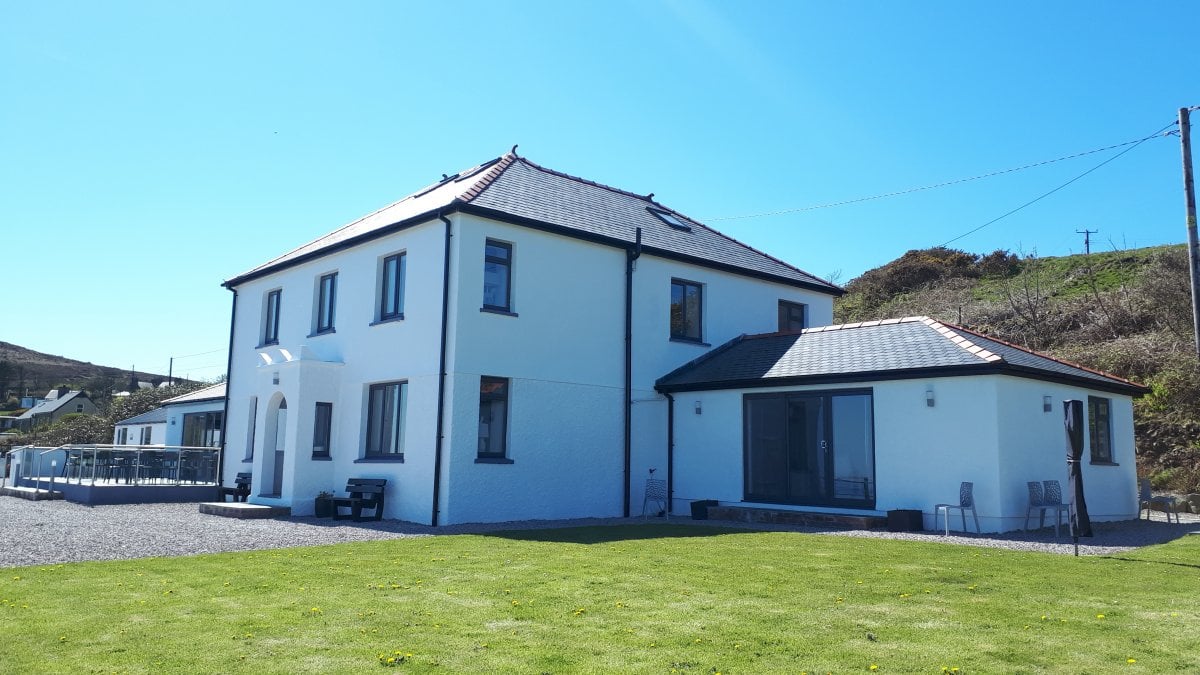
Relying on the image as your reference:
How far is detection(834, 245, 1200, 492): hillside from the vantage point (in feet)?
70.6

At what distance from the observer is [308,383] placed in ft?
58.1

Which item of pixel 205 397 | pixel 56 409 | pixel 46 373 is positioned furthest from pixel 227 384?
pixel 46 373

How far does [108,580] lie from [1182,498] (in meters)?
20.0

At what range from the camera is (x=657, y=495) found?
18.0 metres

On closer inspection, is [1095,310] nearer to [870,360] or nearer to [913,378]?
[870,360]

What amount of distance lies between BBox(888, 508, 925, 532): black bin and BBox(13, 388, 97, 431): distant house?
6581 cm

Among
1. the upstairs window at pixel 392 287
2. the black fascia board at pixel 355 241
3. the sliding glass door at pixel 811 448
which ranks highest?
the black fascia board at pixel 355 241

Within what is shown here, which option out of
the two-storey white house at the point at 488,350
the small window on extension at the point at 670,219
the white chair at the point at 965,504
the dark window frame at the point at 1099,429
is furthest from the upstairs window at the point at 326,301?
the dark window frame at the point at 1099,429

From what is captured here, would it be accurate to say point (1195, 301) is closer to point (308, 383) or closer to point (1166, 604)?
point (1166, 604)

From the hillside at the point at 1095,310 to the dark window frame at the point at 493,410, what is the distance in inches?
588

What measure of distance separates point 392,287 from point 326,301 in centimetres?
272

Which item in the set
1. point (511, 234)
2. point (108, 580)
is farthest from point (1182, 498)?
point (108, 580)

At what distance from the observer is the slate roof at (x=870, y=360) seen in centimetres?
1490

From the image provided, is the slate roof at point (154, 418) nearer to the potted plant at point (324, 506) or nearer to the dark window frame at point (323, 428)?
the dark window frame at point (323, 428)
